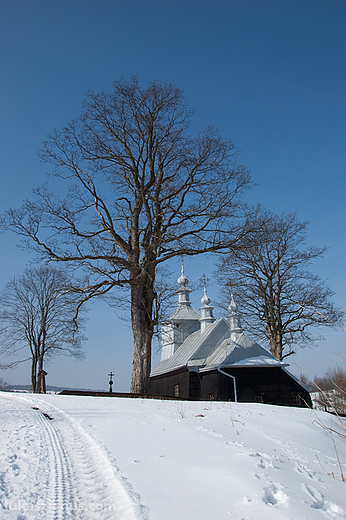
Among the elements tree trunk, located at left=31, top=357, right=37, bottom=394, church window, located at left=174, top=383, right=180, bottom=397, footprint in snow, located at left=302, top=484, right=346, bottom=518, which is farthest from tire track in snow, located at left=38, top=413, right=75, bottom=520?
tree trunk, located at left=31, top=357, right=37, bottom=394

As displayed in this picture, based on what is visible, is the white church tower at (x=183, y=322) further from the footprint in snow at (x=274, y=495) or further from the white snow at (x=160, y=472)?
the footprint in snow at (x=274, y=495)

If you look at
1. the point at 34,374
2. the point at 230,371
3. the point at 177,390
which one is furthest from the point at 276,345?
the point at 34,374

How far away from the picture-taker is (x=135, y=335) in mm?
12672

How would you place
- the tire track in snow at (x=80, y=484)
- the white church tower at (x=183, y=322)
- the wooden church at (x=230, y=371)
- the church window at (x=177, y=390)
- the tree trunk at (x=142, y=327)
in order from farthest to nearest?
the white church tower at (x=183, y=322) < the church window at (x=177, y=390) < the wooden church at (x=230, y=371) < the tree trunk at (x=142, y=327) < the tire track in snow at (x=80, y=484)

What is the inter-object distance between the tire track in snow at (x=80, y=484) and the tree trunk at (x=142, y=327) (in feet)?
26.8

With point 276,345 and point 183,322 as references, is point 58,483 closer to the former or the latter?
point 276,345

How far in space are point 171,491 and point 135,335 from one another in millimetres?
10259

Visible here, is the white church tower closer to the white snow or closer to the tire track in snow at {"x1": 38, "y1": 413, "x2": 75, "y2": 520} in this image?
the white snow

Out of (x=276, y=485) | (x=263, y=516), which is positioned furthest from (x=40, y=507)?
(x=276, y=485)

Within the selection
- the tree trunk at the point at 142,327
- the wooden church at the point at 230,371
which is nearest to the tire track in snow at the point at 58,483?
the tree trunk at the point at 142,327

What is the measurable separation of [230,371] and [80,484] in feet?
61.7

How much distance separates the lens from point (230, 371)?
20.6m

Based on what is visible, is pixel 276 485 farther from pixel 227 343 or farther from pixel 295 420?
pixel 227 343

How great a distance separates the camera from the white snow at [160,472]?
230 cm
